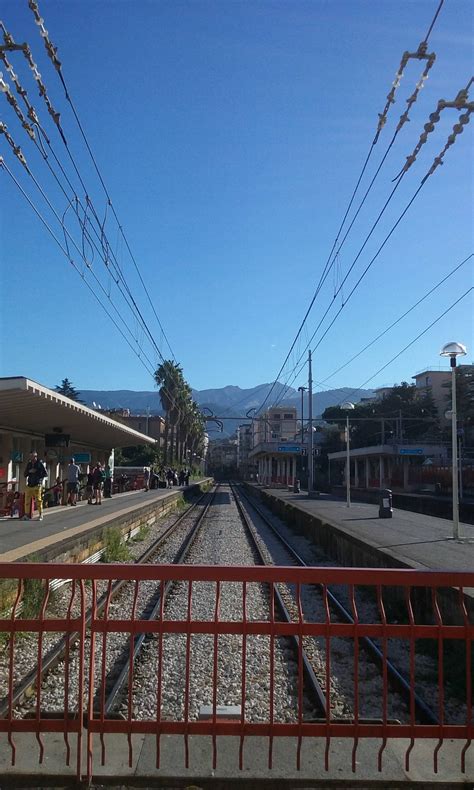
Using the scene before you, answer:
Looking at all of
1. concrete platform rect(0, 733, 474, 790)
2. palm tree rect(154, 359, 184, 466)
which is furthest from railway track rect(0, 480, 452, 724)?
palm tree rect(154, 359, 184, 466)

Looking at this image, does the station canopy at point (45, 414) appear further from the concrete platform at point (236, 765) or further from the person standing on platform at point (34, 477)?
the concrete platform at point (236, 765)

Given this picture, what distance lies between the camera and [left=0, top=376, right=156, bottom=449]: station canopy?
Answer: 46.8 ft

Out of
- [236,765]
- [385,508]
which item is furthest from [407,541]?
[236,765]

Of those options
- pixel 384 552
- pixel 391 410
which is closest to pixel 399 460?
pixel 391 410

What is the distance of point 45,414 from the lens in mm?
18734

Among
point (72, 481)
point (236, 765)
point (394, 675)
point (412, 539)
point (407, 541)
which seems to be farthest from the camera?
point (72, 481)

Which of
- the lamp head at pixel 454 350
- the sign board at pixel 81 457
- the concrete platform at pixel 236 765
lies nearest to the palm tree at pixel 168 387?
the sign board at pixel 81 457

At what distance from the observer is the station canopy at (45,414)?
561 inches

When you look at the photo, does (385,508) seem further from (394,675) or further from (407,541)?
(394,675)

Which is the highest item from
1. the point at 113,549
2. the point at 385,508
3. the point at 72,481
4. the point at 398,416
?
the point at 398,416

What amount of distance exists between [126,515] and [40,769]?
15.5m

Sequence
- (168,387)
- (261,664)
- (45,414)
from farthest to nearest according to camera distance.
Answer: (168,387)
(45,414)
(261,664)

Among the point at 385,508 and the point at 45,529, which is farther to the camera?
the point at 385,508

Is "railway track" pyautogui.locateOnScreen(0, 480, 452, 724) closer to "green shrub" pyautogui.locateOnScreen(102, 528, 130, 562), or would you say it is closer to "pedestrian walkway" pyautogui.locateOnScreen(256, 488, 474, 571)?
"pedestrian walkway" pyautogui.locateOnScreen(256, 488, 474, 571)
